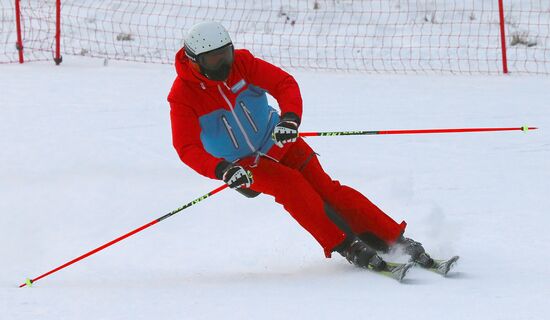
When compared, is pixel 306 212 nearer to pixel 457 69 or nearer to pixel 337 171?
pixel 337 171

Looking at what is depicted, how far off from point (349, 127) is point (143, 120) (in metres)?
1.81

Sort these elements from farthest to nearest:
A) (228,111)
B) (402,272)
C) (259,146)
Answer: (259,146), (228,111), (402,272)

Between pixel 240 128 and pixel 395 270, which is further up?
pixel 240 128

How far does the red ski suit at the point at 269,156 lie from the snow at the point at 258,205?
0.85 feet

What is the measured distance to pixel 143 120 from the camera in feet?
28.5

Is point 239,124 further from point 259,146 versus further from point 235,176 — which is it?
point 235,176

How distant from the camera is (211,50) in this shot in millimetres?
4961

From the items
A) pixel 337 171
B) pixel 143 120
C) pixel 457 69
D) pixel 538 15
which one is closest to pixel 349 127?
pixel 337 171

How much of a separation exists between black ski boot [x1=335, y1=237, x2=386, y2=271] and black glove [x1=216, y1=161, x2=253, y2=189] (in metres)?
0.61

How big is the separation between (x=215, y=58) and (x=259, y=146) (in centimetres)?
59

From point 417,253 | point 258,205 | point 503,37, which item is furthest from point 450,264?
point 503,37

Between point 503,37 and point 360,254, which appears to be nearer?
point 360,254

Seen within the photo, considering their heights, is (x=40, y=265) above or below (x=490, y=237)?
below

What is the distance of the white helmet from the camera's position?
4.96 m
